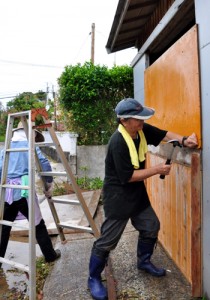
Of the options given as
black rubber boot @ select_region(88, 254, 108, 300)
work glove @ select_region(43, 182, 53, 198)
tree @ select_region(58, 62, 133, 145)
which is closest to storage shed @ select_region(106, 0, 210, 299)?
black rubber boot @ select_region(88, 254, 108, 300)

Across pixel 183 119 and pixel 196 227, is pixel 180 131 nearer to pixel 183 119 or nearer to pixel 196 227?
pixel 183 119

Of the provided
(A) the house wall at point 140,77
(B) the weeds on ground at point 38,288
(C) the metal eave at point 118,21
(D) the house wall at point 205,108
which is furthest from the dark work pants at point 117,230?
(C) the metal eave at point 118,21

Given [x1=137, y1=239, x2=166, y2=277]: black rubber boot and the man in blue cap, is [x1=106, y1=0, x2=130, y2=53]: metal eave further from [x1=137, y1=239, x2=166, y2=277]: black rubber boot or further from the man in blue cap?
[x1=137, y1=239, x2=166, y2=277]: black rubber boot

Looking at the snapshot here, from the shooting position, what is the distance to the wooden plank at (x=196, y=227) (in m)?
2.75

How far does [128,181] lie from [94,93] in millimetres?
5435

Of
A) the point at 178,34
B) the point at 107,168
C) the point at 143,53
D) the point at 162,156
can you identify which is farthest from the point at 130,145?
the point at 143,53

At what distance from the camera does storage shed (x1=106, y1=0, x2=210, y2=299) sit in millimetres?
2658

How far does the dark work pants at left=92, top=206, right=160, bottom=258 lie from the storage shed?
0.30 metres

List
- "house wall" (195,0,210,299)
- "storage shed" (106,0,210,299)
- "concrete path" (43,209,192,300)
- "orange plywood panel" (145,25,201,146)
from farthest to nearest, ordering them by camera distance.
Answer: "concrete path" (43,209,192,300) < "orange plywood panel" (145,25,201,146) < "storage shed" (106,0,210,299) < "house wall" (195,0,210,299)

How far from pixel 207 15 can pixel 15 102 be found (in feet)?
146

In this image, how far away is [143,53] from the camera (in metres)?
4.78

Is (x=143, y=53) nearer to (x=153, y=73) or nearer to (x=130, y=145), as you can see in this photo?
(x=153, y=73)

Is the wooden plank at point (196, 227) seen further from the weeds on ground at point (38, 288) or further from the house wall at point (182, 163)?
the weeds on ground at point (38, 288)

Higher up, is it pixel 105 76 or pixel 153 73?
pixel 105 76
